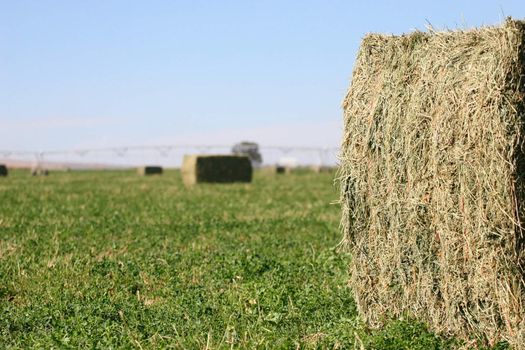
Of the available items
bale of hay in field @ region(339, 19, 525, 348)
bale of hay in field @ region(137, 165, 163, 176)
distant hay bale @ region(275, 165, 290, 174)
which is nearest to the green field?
bale of hay in field @ region(339, 19, 525, 348)

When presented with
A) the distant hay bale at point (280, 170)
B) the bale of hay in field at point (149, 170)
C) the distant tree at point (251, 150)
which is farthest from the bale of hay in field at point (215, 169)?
the distant tree at point (251, 150)

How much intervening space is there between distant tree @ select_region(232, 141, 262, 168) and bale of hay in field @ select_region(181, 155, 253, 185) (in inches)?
1977

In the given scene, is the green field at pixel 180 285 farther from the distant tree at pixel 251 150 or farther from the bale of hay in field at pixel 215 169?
the distant tree at pixel 251 150

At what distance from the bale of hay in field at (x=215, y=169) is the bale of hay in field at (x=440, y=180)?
26.1 m

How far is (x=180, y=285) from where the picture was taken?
33.3 ft

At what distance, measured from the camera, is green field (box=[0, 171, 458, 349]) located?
7859mm

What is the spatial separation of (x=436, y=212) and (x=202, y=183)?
89.3 ft

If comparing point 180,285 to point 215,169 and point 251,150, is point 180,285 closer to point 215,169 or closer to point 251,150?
point 215,169

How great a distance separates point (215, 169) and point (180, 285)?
25349mm

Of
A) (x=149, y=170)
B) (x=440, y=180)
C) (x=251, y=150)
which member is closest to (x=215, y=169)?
(x=149, y=170)

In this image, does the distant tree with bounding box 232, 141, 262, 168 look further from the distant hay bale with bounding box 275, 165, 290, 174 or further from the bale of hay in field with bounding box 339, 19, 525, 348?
the bale of hay in field with bounding box 339, 19, 525, 348

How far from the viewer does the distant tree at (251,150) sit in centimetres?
8712

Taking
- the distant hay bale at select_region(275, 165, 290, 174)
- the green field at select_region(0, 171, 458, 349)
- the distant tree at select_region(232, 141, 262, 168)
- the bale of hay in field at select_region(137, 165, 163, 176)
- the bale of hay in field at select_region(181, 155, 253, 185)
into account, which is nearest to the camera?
the green field at select_region(0, 171, 458, 349)

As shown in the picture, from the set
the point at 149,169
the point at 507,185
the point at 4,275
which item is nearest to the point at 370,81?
the point at 507,185
